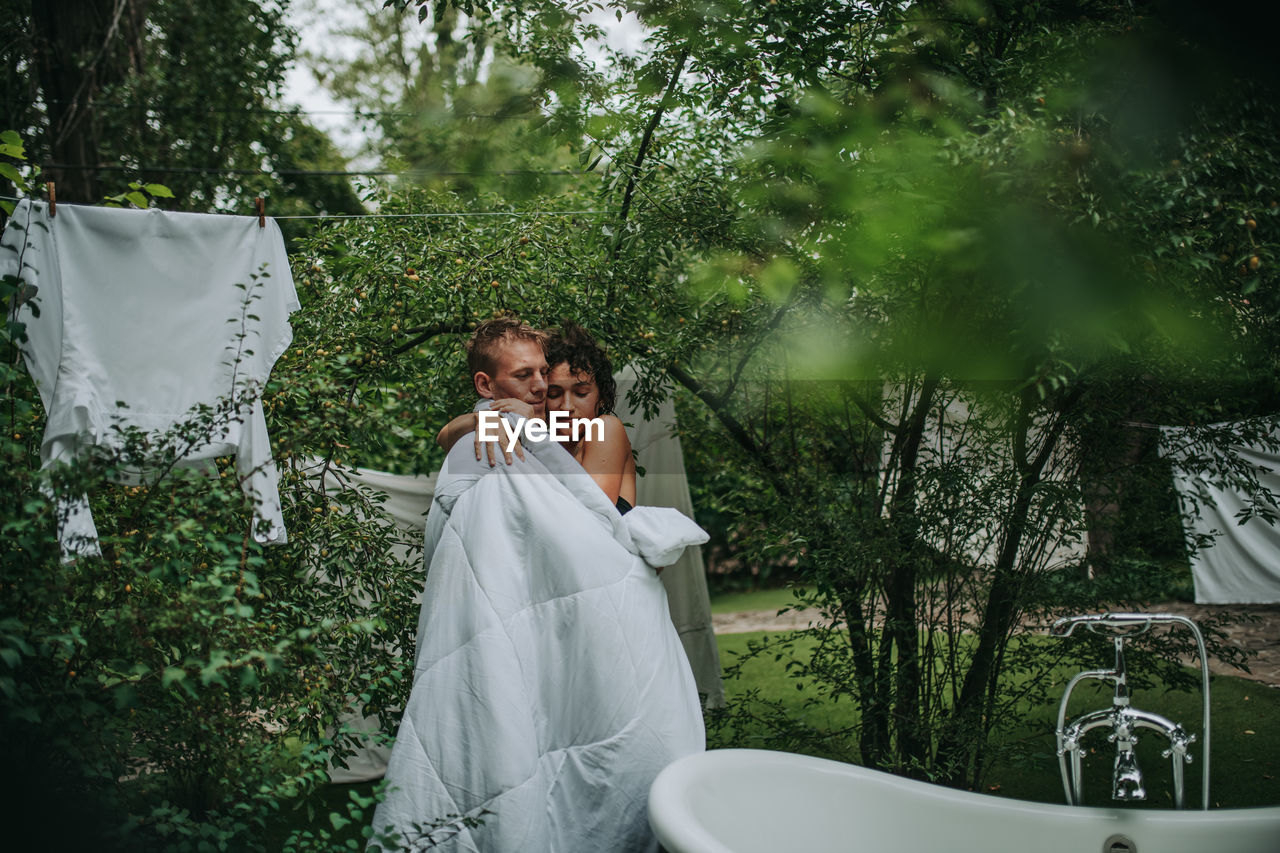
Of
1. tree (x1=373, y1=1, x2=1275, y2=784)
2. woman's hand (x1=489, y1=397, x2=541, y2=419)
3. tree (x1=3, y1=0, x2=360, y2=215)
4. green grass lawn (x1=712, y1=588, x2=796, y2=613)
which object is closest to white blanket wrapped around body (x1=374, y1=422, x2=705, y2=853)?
woman's hand (x1=489, y1=397, x2=541, y2=419)

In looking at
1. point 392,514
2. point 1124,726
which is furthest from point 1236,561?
point 392,514

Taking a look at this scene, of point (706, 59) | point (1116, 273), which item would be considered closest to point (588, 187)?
point (706, 59)

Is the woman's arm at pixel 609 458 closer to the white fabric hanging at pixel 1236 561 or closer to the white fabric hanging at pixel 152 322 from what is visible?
the white fabric hanging at pixel 152 322

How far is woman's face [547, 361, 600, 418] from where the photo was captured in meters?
2.40

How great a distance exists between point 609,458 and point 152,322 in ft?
3.70

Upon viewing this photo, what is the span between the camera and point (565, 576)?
2.01 m

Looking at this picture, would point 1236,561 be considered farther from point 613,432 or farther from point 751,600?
point 613,432

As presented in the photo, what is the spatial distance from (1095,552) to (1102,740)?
21.8 inches

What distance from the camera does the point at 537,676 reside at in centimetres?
198

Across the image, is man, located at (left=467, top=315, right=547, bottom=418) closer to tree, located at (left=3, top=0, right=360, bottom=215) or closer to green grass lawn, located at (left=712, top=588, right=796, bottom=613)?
tree, located at (left=3, top=0, right=360, bottom=215)


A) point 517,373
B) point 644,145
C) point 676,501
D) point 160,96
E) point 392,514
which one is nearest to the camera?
point 517,373

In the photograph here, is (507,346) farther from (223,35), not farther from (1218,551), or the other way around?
(223,35)

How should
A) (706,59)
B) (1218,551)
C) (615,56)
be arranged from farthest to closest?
(1218,551) → (615,56) → (706,59)

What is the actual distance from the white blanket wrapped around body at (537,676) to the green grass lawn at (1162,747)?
1.14 meters
